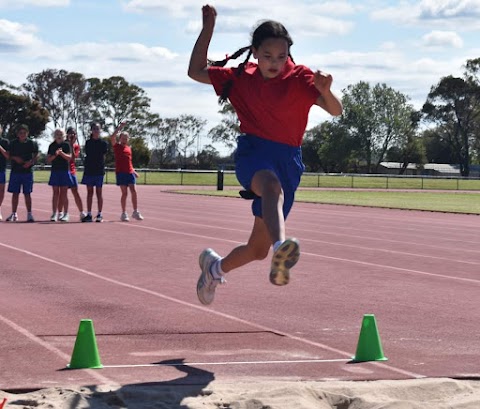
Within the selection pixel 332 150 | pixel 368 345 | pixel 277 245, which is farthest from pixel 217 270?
pixel 332 150

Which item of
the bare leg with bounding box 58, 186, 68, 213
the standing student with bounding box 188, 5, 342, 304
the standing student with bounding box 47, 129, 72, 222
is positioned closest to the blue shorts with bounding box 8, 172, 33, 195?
the standing student with bounding box 47, 129, 72, 222

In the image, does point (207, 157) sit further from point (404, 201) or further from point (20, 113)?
point (404, 201)

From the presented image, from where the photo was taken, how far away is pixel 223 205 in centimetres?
2986

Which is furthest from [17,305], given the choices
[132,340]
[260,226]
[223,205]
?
[223,205]

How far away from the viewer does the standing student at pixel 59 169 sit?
793 inches

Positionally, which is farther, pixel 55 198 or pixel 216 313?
pixel 55 198

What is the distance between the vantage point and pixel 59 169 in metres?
20.4

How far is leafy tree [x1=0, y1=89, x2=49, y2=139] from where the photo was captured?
305 feet

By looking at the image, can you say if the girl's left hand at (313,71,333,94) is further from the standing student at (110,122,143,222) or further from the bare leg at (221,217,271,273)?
the standing student at (110,122,143,222)

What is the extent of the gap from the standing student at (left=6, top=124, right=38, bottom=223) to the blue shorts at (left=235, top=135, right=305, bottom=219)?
13.9 meters

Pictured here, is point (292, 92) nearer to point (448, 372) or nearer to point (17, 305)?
point (448, 372)

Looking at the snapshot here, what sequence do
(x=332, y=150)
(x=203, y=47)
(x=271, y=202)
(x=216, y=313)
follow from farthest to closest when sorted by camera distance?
(x=332, y=150), (x=216, y=313), (x=203, y=47), (x=271, y=202)

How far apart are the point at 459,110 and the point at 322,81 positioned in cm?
9764

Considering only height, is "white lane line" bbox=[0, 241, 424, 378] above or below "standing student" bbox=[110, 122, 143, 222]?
below
